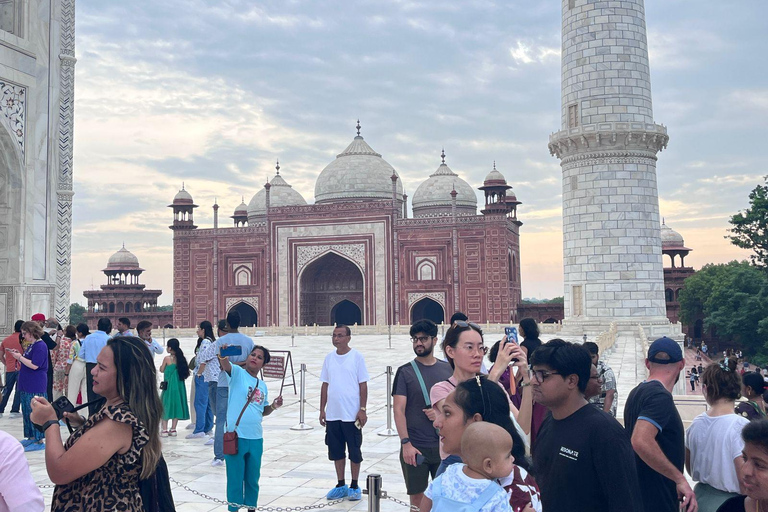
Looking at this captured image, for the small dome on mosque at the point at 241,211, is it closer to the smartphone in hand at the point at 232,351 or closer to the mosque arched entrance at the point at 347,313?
the mosque arched entrance at the point at 347,313

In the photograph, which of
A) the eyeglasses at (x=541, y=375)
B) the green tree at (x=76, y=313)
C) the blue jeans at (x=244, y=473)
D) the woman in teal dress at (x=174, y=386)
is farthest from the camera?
the green tree at (x=76, y=313)

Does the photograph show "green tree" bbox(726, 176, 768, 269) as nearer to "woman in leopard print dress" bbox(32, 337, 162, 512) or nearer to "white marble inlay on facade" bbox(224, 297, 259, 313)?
"white marble inlay on facade" bbox(224, 297, 259, 313)

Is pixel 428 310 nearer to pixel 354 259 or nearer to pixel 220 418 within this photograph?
pixel 354 259

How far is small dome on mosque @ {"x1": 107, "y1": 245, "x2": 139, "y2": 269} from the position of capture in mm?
44031

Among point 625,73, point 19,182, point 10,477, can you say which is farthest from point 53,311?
point 625,73

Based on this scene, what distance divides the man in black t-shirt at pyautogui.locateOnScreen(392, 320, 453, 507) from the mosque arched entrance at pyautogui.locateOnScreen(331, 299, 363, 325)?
101 ft

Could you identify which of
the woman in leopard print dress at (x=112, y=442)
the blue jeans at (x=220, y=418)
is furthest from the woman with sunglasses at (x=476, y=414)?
the blue jeans at (x=220, y=418)

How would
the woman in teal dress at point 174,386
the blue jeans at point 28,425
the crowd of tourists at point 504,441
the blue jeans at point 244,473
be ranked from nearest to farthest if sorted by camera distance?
the crowd of tourists at point 504,441
the blue jeans at point 244,473
the blue jeans at point 28,425
the woman in teal dress at point 174,386

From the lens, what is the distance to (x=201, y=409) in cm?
763

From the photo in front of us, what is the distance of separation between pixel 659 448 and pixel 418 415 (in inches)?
57.4

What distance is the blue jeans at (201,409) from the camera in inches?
297

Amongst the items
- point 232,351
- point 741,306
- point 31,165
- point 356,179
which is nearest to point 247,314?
point 356,179

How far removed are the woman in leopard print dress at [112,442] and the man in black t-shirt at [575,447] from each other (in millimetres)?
1468

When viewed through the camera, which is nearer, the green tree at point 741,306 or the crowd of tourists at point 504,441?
the crowd of tourists at point 504,441
